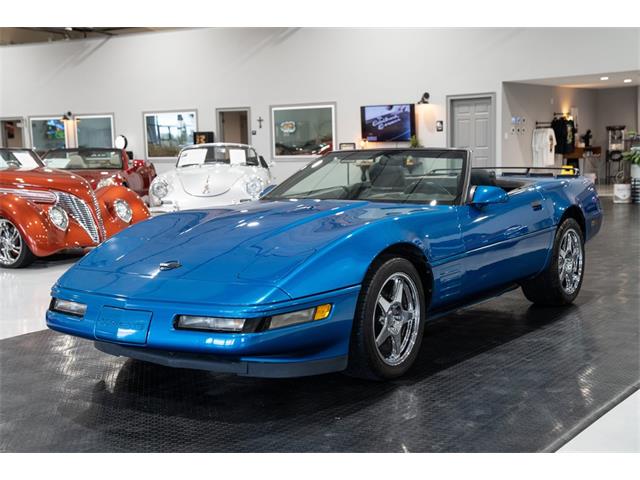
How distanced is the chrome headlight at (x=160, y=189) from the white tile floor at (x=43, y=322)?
96.4 inches

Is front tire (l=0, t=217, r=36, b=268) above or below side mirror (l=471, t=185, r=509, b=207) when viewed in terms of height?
below

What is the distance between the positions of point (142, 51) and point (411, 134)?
7.92 meters

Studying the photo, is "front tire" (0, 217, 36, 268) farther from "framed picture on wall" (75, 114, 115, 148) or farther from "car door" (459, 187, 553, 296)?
"framed picture on wall" (75, 114, 115, 148)

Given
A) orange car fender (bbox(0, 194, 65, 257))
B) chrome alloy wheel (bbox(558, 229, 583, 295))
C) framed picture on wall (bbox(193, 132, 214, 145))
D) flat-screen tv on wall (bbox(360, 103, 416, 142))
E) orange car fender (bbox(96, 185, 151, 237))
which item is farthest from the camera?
framed picture on wall (bbox(193, 132, 214, 145))

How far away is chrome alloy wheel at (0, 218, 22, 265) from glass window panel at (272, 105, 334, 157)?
1088cm

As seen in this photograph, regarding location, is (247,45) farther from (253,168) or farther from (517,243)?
(517,243)

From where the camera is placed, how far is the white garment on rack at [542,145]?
1755 cm

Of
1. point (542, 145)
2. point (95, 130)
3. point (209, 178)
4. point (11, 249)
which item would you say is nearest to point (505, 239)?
point (11, 249)

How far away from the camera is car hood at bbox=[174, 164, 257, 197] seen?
35.2 ft

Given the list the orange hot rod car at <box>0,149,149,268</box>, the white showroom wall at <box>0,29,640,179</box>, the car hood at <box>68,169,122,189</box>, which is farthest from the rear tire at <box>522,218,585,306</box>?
the white showroom wall at <box>0,29,640,179</box>

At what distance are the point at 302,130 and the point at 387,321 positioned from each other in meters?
15.2

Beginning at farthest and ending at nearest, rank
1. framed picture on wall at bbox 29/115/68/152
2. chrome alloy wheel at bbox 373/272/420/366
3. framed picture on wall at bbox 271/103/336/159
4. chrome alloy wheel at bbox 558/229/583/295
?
framed picture on wall at bbox 29/115/68/152
framed picture on wall at bbox 271/103/336/159
chrome alloy wheel at bbox 558/229/583/295
chrome alloy wheel at bbox 373/272/420/366

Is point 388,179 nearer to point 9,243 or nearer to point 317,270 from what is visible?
point 317,270

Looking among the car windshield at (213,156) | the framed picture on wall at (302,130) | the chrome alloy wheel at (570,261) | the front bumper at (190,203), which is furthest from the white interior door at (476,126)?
the chrome alloy wheel at (570,261)
